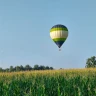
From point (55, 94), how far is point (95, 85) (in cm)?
182

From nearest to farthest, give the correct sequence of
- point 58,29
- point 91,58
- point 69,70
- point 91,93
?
1. point 91,93
2. point 69,70
3. point 58,29
4. point 91,58

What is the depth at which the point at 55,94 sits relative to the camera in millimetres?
12336

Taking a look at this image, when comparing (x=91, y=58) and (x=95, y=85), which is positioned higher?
(x=91, y=58)

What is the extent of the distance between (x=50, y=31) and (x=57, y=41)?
180 cm

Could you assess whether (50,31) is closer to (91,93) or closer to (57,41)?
(57,41)

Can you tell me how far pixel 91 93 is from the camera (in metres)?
11.5

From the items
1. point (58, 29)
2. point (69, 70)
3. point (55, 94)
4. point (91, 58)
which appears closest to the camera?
point (55, 94)

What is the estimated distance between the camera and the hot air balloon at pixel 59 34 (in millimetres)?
40981

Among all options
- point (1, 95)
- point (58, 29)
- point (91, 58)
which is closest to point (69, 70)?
point (58, 29)

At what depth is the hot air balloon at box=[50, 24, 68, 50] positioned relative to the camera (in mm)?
40981

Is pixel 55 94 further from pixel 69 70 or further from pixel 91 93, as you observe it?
pixel 69 70

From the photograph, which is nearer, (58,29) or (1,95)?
(1,95)

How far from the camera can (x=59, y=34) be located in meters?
40.6

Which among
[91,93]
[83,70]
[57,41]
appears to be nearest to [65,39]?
[57,41]
